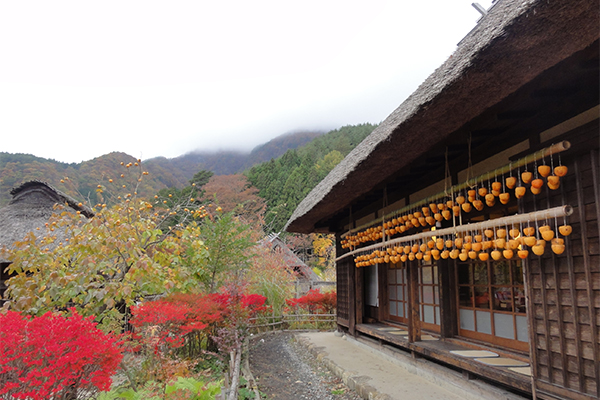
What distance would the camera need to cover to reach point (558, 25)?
1856 millimetres

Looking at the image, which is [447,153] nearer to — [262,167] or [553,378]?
[553,378]

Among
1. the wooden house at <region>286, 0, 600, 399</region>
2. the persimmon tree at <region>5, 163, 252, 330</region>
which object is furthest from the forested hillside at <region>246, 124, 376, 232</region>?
the wooden house at <region>286, 0, 600, 399</region>

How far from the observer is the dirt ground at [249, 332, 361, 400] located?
448 cm

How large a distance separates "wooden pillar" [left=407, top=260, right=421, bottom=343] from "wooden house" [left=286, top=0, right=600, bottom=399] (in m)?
0.03

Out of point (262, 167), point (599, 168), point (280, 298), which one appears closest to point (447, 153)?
point (599, 168)

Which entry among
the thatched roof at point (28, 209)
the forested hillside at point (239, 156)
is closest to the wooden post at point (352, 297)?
the thatched roof at point (28, 209)

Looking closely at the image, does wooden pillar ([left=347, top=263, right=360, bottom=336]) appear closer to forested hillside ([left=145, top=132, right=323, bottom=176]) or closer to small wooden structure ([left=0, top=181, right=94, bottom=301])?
small wooden structure ([left=0, top=181, right=94, bottom=301])

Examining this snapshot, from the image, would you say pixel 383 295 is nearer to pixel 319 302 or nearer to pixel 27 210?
pixel 319 302

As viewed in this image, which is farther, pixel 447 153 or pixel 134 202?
A: pixel 134 202

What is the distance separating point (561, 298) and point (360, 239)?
12.3 feet

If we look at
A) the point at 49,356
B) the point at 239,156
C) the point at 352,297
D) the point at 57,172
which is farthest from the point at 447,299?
the point at 239,156

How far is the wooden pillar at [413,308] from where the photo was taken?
4.59 meters

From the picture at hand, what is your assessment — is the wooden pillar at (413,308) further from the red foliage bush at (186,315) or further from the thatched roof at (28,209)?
the thatched roof at (28,209)

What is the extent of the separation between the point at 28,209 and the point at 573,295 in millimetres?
11023
